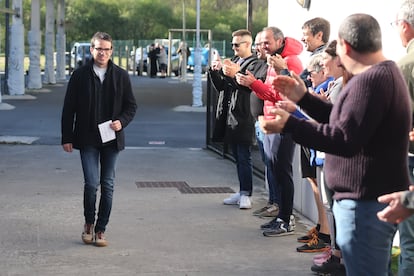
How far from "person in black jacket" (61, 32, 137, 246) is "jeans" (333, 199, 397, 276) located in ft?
11.6

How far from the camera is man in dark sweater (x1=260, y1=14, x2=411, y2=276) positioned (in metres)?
3.94

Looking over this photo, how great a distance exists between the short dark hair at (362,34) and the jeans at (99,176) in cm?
373

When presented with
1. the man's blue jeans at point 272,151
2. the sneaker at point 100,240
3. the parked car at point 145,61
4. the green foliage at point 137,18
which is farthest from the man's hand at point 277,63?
the green foliage at point 137,18

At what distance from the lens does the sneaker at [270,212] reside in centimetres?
889

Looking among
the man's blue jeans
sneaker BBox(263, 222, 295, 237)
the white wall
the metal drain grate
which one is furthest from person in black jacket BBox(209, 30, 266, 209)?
sneaker BBox(263, 222, 295, 237)

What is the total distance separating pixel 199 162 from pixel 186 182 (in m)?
2.03

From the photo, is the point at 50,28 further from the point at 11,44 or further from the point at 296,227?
the point at 296,227

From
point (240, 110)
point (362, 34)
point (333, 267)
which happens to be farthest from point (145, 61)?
point (362, 34)

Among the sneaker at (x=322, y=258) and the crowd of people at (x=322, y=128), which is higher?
the crowd of people at (x=322, y=128)

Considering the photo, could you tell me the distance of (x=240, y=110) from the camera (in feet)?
30.0

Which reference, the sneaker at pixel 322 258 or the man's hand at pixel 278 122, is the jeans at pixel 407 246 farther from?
the sneaker at pixel 322 258

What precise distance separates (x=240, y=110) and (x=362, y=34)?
16.8 ft

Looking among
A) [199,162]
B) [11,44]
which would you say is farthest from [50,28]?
[199,162]

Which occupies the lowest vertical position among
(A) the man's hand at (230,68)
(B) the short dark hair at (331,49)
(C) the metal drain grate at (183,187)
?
(C) the metal drain grate at (183,187)
